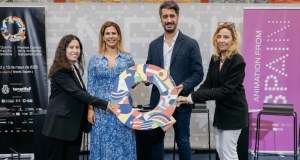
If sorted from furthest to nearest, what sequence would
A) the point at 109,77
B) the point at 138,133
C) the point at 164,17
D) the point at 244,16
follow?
the point at 244,16
the point at 138,133
the point at 164,17
the point at 109,77

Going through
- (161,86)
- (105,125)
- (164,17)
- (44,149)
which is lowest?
(44,149)

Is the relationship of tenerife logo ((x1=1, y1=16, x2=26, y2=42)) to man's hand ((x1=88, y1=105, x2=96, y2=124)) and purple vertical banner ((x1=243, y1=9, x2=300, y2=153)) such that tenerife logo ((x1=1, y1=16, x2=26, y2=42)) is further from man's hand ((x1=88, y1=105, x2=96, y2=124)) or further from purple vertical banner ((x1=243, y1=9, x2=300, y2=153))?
purple vertical banner ((x1=243, y1=9, x2=300, y2=153))

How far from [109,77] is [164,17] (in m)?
0.73

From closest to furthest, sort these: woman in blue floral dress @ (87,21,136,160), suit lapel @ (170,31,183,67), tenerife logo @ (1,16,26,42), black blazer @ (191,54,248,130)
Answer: black blazer @ (191,54,248,130) → woman in blue floral dress @ (87,21,136,160) → suit lapel @ (170,31,183,67) → tenerife logo @ (1,16,26,42)

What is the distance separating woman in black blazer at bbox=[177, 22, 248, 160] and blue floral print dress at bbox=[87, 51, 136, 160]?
2.20ft

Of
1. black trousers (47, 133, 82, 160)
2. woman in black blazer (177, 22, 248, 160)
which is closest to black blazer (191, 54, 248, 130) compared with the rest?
woman in black blazer (177, 22, 248, 160)

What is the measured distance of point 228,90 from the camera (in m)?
2.83

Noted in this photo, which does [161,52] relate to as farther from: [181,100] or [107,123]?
[107,123]

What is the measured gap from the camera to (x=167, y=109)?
9.72 ft

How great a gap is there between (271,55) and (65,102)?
2774 mm

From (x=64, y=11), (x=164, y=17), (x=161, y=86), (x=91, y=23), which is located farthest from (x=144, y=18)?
(x=161, y=86)

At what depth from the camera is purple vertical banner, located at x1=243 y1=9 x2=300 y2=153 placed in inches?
177

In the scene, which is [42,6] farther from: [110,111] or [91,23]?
[110,111]

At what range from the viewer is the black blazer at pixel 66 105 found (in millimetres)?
2871
